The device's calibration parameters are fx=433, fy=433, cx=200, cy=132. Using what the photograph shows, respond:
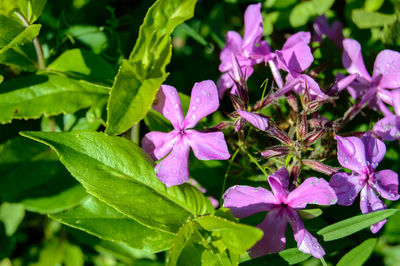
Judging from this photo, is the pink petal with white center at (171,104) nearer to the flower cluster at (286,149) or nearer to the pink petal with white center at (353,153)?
the flower cluster at (286,149)

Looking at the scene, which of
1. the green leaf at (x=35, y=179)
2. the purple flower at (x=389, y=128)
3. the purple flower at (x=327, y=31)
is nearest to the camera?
the purple flower at (x=389, y=128)

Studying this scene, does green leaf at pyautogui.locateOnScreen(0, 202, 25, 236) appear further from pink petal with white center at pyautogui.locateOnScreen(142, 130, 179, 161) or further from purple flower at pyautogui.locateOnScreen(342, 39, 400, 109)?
purple flower at pyautogui.locateOnScreen(342, 39, 400, 109)

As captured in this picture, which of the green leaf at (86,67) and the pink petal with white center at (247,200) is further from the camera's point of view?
the green leaf at (86,67)

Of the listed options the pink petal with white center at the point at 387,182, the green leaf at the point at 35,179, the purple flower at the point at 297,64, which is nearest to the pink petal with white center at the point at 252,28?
the purple flower at the point at 297,64

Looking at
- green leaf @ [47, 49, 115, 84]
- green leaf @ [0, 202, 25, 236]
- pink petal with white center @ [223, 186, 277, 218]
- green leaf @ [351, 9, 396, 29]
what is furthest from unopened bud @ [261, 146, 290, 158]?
green leaf @ [0, 202, 25, 236]

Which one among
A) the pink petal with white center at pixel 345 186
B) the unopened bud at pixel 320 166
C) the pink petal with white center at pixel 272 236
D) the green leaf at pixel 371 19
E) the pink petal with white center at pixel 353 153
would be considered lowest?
the pink petal with white center at pixel 272 236

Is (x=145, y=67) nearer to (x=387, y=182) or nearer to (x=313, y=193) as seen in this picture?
(x=313, y=193)

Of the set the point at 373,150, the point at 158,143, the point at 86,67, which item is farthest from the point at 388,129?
the point at 86,67
